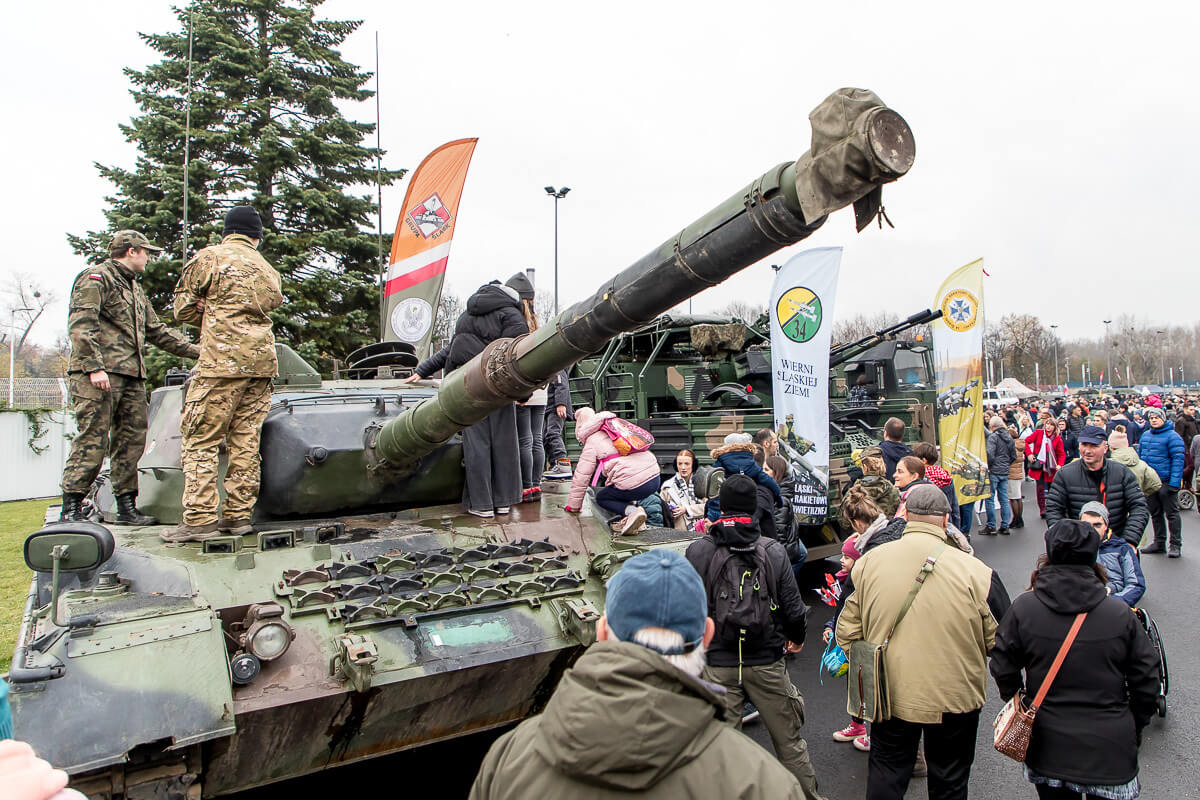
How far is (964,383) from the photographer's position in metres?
10.4

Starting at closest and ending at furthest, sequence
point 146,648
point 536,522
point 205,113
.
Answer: point 146,648, point 536,522, point 205,113

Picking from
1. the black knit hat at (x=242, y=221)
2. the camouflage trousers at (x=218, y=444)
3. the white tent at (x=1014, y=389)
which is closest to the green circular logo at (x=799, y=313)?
the black knit hat at (x=242, y=221)

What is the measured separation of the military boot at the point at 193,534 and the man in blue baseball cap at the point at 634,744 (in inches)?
136

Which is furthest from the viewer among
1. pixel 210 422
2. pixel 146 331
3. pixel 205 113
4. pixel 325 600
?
pixel 205 113

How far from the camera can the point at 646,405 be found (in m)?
13.8

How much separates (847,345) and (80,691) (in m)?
12.3

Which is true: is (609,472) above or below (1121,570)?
above

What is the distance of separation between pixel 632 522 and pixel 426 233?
913 cm

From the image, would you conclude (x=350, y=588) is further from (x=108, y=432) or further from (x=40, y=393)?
(x=40, y=393)

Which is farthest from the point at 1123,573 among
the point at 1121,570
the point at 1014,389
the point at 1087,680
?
the point at 1014,389

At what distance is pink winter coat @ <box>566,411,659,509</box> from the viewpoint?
5.55 metres

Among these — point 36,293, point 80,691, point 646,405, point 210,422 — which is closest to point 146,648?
point 80,691

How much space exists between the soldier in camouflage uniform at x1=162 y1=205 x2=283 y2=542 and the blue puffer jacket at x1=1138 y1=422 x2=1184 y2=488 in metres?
10.3

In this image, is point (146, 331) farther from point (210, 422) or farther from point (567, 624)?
point (567, 624)
